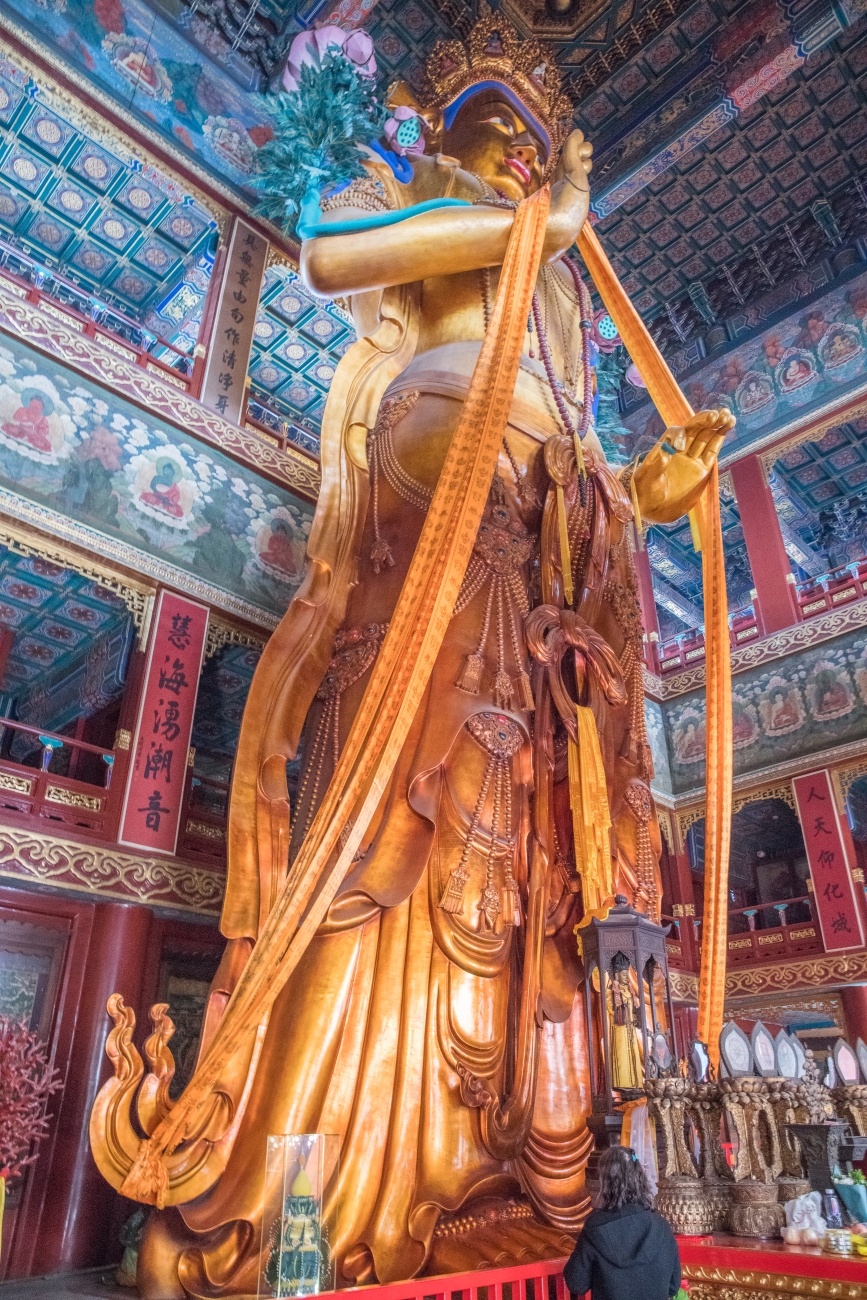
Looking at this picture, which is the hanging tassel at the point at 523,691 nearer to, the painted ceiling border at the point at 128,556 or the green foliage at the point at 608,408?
the painted ceiling border at the point at 128,556

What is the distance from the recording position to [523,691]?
3.86 metres

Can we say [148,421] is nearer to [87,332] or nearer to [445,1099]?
[87,332]

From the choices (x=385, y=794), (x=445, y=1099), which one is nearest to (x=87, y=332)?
(x=385, y=794)

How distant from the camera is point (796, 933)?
261 inches

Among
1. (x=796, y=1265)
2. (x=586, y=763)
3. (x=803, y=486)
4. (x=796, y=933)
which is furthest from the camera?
(x=803, y=486)

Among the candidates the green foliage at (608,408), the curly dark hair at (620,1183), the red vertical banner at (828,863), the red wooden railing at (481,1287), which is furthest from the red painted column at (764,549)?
the curly dark hair at (620,1183)

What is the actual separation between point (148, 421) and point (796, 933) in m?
5.45

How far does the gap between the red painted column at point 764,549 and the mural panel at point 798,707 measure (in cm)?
43

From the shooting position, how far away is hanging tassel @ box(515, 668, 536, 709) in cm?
384

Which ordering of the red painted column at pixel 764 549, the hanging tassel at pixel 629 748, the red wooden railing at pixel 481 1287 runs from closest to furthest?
the red wooden railing at pixel 481 1287
the hanging tassel at pixel 629 748
the red painted column at pixel 764 549

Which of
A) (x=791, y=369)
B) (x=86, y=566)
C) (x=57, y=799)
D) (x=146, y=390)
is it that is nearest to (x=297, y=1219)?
(x=57, y=799)

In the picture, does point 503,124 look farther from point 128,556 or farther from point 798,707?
point 798,707

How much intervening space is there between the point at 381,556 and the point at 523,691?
2.75ft

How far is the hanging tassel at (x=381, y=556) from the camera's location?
401cm
